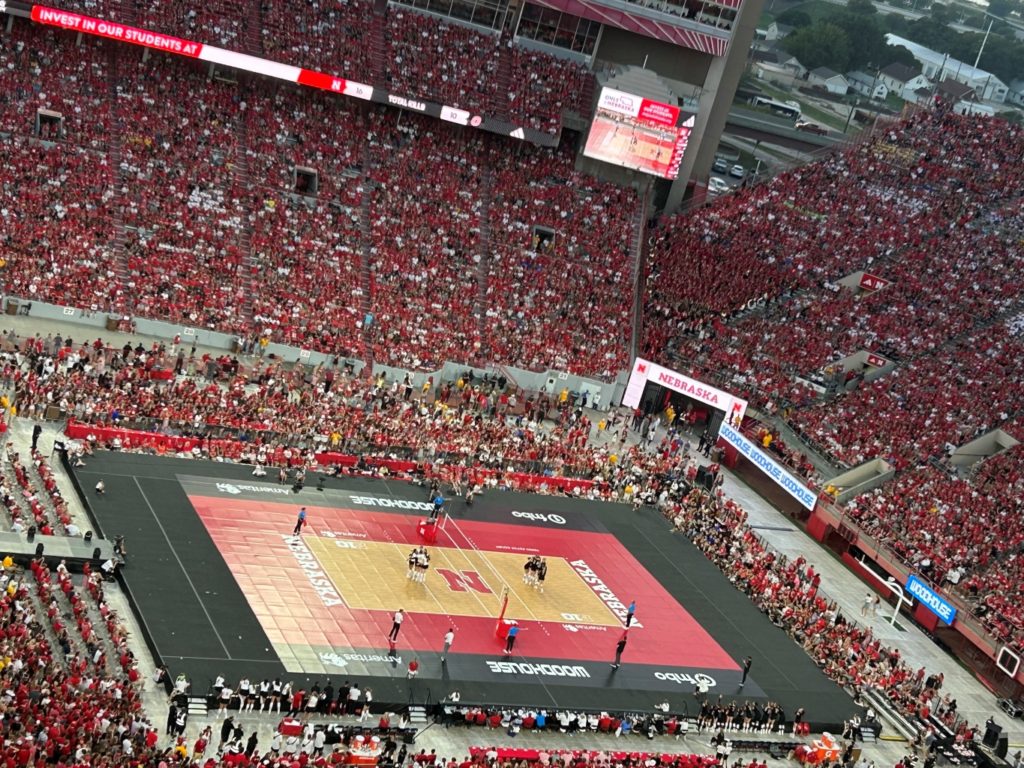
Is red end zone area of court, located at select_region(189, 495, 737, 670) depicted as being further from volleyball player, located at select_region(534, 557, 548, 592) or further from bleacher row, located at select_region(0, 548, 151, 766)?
bleacher row, located at select_region(0, 548, 151, 766)

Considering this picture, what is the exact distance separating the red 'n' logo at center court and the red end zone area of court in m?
0.04

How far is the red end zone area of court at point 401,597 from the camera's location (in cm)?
4256

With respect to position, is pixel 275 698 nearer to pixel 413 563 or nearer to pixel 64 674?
pixel 64 674

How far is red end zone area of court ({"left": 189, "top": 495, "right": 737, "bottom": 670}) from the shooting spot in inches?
1676

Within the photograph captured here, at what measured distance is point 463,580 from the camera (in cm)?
4744

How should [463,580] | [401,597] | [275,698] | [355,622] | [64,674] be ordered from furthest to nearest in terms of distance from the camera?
[463,580] → [401,597] → [355,622] → [275,698] → [64,674]

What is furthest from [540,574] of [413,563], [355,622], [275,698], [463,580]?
[275,698]

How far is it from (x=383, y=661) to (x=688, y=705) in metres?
9.40

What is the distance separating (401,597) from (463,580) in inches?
117

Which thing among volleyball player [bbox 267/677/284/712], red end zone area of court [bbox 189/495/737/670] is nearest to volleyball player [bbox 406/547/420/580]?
red end zone area of court [bbox 189/495/737/670]

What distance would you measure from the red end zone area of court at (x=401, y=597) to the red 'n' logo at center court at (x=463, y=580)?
0.15ft

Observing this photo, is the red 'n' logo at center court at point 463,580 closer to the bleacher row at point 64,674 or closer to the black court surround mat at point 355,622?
the black court surround mat at point 355,622

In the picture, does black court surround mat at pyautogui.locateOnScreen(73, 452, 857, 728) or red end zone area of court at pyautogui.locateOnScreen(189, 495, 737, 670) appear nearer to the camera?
black court surround mat at pyautogui.locateOnScreen(73, 452, 857, 728)

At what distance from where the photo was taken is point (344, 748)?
3681cm
